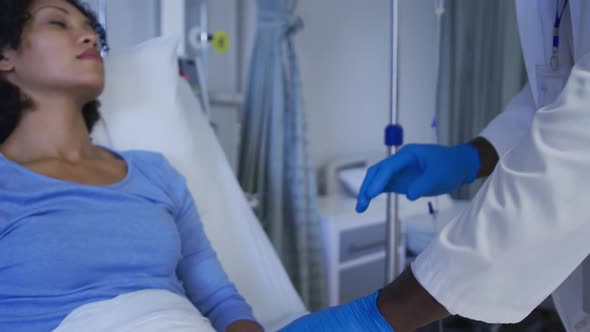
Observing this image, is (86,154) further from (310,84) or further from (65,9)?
(310,84)

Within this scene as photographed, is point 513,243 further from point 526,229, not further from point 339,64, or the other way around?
point 339,64

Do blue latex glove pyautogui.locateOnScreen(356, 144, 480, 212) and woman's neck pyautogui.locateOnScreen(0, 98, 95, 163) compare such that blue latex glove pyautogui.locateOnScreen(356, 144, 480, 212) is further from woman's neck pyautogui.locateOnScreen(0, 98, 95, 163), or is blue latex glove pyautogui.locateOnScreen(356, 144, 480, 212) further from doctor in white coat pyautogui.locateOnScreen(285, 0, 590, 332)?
woman's neck pyautogui.locateOnScreen(0, 98, 95, 163)

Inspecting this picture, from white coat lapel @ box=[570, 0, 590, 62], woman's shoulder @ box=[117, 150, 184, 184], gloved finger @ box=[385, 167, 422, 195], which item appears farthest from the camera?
woman's shoulder @ box=[117, 150, 184, 184]

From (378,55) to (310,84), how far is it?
0.69 meters

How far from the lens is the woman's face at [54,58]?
105 centimetres

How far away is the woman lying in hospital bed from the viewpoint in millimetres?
863

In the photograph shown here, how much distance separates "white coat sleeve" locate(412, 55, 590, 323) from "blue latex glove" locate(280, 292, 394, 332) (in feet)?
0.24

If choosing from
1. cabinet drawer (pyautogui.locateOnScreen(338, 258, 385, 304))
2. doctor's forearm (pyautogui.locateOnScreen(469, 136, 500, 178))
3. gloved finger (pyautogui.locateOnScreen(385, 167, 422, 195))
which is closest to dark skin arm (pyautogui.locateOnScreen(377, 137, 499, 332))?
gloved finger (pyautogui.locateOnScreen(385, 167, 422, 195))

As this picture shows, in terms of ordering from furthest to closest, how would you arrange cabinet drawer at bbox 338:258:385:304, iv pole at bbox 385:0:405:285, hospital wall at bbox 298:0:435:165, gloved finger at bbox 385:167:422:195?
cabinet drawer at bbox 338:258:385:304, hospital wall at bbox 298:0:435:165, iv pole at bbox 385:0:405:285, gloved finger at bbox 385:167:422:195

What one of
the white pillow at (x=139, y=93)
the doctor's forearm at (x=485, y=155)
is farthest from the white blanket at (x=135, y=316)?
the doctor's forearm at (x=485, y=155)

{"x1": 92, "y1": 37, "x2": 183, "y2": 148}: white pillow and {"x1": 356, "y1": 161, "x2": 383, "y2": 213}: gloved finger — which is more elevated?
{"x1": 92, "y1": 37, "x2": 183, "y2": 148}: white pillow

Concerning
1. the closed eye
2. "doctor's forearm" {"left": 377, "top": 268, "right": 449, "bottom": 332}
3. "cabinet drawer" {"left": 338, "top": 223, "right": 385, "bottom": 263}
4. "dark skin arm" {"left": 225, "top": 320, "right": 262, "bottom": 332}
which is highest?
the closed eye

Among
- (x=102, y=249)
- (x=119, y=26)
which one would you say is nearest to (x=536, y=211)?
(x=102, y=249)

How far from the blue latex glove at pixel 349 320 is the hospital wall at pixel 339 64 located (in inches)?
33.5
